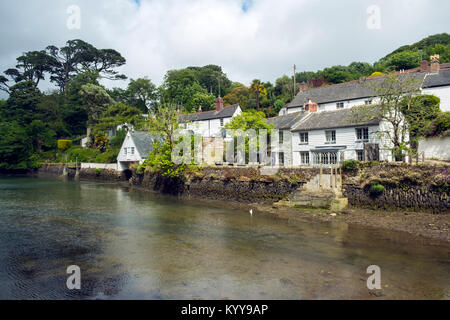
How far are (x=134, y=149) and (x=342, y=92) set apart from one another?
32436 millimetres

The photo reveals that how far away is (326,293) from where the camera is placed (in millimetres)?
10109

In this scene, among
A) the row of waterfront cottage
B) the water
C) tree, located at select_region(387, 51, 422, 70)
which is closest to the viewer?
the water

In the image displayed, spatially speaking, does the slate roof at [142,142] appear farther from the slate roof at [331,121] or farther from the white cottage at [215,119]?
the slate roof at [331,121]

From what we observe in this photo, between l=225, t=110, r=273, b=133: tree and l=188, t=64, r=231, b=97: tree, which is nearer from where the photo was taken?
l=225, t=110, r=273, b=133: tree

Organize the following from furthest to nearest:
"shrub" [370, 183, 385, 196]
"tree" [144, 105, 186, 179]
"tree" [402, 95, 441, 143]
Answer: "tree" [144, 105, 186, 179], "tree" [402, 95, 441, 143], "shrub" [370, 183, 385, 196]

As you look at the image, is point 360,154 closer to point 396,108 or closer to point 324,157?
point 324,157

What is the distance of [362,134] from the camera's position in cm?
2809

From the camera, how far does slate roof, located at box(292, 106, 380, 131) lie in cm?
2839

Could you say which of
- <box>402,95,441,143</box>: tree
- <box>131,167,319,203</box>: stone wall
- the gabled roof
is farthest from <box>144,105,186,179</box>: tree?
<box>402,95,441,143</box>: tree

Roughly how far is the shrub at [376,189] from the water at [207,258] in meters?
4.46

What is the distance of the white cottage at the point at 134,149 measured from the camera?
46500 mm

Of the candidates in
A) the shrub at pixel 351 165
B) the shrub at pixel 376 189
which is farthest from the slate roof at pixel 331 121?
the shrub at pixel 376 189

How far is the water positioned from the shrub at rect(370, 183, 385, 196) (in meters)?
4.46

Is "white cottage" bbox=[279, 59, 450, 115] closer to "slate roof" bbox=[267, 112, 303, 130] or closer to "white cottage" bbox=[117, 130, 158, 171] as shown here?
"slate roof" bbox=[267, 112, 303, 130]
